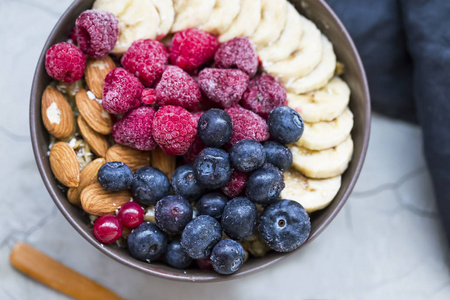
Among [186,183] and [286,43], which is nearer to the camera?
[186,183]

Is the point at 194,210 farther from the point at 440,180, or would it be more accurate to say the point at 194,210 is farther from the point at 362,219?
the point at 440,180

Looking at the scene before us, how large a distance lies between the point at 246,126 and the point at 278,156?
11 cm

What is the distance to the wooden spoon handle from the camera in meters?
1.48

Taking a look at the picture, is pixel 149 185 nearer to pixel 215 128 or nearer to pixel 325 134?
pixel 215 128

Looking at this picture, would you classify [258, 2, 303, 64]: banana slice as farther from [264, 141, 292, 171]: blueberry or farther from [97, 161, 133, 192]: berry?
[97, 161, 133, 192]: berry

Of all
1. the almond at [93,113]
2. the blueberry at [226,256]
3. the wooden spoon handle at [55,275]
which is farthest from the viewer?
the wooden spoon handle at [55,275]

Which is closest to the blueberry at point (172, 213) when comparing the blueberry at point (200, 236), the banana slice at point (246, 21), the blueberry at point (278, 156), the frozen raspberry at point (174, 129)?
the blueberry at point (200, 236)

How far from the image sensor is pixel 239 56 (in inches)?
49.9

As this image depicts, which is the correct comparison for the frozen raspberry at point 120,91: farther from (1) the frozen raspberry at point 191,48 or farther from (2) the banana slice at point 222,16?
(2) the banana slice at point 222,16

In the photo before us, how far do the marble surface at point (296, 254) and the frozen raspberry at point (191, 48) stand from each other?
566 mm

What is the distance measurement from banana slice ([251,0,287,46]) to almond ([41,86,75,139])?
52 centimetres

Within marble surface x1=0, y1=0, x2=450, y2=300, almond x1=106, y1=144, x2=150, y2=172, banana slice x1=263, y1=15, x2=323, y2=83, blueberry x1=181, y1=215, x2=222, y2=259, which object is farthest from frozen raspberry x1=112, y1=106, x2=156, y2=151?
marble surface x1=0, y1=0, x2=450, y2=300

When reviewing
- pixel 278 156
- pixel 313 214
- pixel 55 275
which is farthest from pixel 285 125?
pixel 55 275

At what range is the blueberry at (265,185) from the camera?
1184 millimetres
